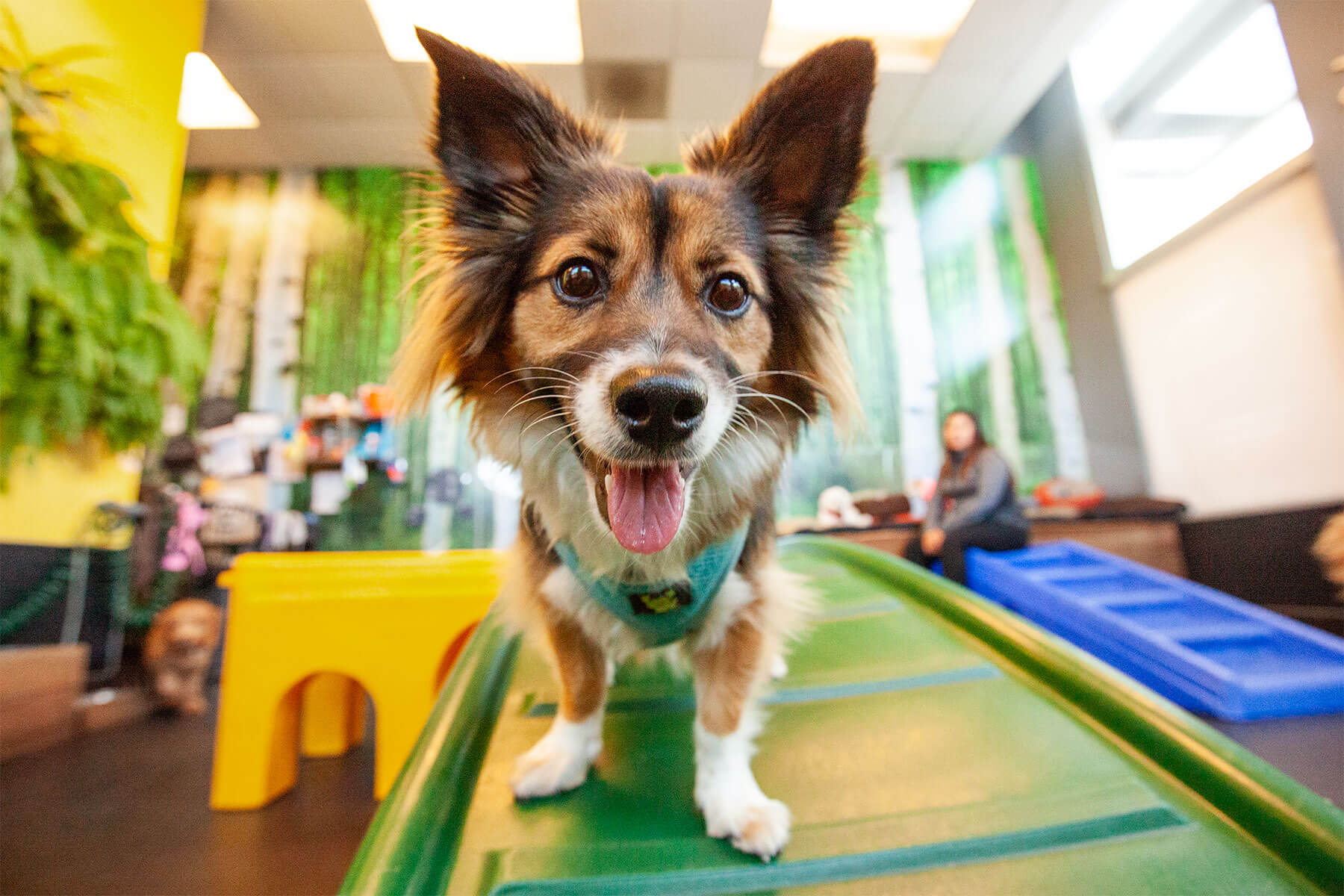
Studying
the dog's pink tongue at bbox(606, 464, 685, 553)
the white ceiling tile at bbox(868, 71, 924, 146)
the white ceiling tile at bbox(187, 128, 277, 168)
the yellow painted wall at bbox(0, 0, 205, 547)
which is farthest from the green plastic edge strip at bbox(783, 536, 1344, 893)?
the white ceiling tile at bbox(187, 128, 277, 168)

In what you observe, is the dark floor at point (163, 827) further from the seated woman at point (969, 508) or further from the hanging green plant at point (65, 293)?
the seated woman at point (969, 508)

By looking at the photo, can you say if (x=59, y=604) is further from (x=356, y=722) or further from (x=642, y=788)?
(x=642, y=788)

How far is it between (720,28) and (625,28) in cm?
45

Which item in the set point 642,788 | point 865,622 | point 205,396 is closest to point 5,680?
point 205,396

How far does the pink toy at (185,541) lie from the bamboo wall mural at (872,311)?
93cm

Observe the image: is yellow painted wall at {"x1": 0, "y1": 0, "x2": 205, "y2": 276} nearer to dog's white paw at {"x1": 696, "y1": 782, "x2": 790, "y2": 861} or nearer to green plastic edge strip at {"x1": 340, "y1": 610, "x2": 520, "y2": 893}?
green plastic edge strip at {"x1": 340, "y1": 610, "x2": 520, "y2": 893}

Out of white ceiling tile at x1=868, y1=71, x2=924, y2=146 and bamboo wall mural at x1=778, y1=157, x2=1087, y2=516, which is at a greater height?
white ceiling tile at x1=868, y1=71, x2=924, y2=146

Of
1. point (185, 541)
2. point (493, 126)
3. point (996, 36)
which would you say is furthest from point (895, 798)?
point (185, 541)

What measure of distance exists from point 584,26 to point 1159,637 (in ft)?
11.0

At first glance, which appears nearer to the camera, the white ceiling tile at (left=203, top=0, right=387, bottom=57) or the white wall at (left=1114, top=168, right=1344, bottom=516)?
the white wall at (left=1114, top=168, right=1344, bottom=516)

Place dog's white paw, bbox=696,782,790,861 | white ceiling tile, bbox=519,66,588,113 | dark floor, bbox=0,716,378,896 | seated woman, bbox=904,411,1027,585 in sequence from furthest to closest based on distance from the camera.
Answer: seated woman, bbox=904,411,1027,585 < white ceiling tile, bbox=519,66,588,113 < dark floor, bbox=0,716,378,896 < dog's white paw, bbox=696,782,790,861

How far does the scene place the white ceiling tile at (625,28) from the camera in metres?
2.47

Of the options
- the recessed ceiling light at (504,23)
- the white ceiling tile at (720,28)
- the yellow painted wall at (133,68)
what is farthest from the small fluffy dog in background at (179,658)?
the white ceiling tile at (720,28)

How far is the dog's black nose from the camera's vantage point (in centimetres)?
79
